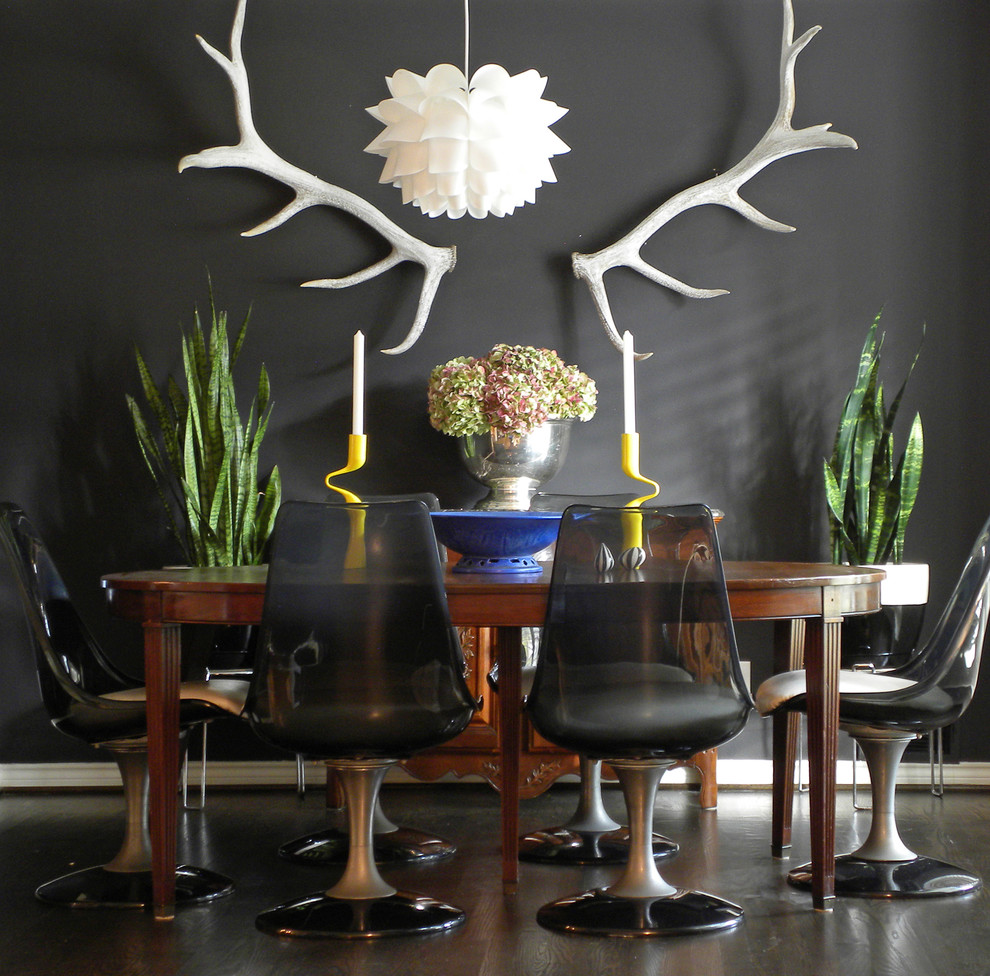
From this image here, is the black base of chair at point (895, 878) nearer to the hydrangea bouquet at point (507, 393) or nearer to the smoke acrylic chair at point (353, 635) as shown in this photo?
the smoke acrylic chair at point (353, 635)

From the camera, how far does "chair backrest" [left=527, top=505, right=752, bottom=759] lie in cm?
205

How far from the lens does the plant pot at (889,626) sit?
3.16 m

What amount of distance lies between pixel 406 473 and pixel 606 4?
169cm

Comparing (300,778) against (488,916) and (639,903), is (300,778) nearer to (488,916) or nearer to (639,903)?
(488,916)

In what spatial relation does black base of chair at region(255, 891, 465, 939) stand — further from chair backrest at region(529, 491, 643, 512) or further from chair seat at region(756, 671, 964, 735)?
chair backrest at region(529, 491, 643, 512)

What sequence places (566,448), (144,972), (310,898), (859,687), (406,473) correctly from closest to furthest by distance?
(144,972) < (310,898) < (859,687) < (566,448) < (406,473)

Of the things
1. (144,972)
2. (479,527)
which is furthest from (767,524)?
(144,972)

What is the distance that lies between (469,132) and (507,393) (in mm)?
925

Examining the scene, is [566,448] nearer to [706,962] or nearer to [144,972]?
[706,962]

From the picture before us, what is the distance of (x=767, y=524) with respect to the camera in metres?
3.58

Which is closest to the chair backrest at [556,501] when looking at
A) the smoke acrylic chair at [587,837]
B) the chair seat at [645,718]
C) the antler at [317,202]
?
the smoke acrylic chair at [587,837]

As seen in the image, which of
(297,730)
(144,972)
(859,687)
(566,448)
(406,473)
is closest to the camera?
(144,972)

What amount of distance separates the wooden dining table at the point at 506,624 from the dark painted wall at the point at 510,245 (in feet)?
4.16

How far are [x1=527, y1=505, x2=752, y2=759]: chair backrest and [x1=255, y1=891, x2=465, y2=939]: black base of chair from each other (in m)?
0.48
